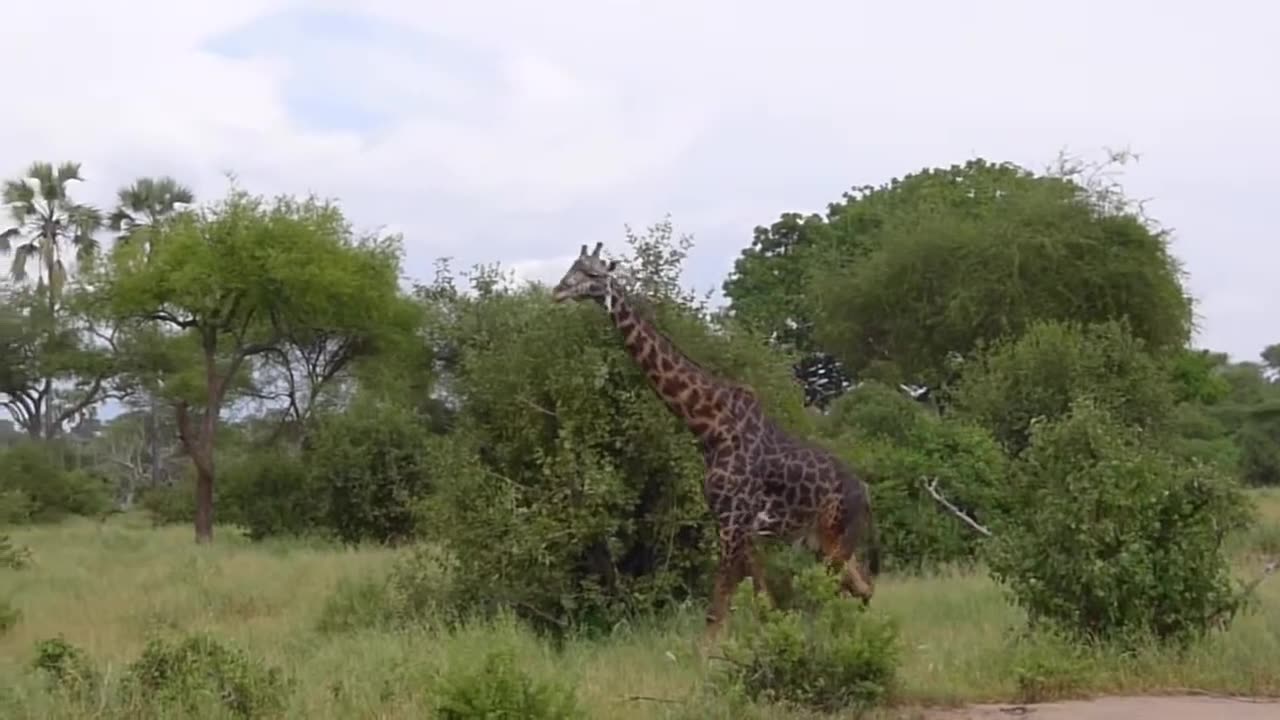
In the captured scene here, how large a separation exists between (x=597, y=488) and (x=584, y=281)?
5.01 ft

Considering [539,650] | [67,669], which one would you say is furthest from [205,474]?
[67,669]

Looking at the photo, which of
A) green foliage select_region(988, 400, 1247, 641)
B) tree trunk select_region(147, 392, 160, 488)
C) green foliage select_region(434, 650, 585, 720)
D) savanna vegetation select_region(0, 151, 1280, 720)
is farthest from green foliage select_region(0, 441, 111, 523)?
green foliage select_region(434, 650, 585, 720)

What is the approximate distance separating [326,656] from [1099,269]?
724 inches

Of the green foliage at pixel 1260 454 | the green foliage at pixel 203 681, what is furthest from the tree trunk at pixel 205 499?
the green foliage at pixel 1260 454

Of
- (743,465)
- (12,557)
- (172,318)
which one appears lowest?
(12,557)

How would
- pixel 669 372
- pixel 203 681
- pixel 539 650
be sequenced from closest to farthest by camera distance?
pixel 203 681 → pixel 539 650 → pixel 669 372

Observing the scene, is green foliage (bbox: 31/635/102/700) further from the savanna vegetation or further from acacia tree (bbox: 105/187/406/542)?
acacia tree (bbox: 105/187/406/542)

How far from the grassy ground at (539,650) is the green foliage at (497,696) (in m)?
0.37

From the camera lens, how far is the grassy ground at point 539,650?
8.38 metres

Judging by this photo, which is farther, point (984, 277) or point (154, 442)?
point (154, 442)

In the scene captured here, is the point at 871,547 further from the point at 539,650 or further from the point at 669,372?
the point at 539,650

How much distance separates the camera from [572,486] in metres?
11.6

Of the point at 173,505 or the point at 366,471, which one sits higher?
the point at 366,471

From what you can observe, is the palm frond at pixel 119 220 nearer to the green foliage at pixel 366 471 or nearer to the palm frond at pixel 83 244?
the palm frond at pixel 83 244
